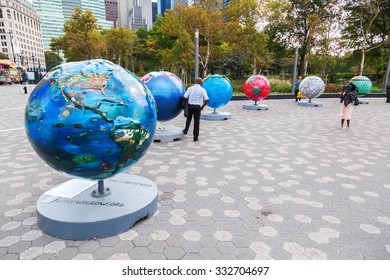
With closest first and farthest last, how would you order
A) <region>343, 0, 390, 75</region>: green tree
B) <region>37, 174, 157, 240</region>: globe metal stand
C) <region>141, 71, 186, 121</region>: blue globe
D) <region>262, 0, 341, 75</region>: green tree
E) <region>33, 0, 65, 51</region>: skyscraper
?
<region>37, 174, 157, 240</region>: globe metal stand, <region>141, 71, 186, 121</region>: blue globe, <region>343, 0, 390, 75</region>: green tree, <region>262, 0, 341, 75</region>: green tree, <region>33, 0, 65, 51</region>: skyscraper

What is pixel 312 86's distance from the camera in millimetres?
16766

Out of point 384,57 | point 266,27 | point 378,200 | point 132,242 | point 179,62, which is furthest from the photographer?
point 266,27

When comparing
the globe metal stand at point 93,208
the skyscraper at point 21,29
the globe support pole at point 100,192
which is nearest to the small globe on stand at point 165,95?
the globe metal stand at point 93,208

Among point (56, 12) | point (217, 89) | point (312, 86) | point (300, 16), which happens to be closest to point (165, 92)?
point (217, 89)

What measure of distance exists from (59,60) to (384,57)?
357 ft

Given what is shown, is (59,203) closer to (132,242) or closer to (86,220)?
(86,220)

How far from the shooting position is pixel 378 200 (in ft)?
15.3

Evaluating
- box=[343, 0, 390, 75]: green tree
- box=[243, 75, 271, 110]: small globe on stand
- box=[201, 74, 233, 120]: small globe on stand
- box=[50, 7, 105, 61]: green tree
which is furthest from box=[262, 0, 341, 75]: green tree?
box=[50, 7, 105, 61]: green tree

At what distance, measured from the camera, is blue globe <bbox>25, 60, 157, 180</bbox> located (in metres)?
3.05

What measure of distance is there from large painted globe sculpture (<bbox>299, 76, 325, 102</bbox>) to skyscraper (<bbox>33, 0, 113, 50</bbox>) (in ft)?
573

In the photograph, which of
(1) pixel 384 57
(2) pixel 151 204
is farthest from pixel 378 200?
(1) pixel 384 57

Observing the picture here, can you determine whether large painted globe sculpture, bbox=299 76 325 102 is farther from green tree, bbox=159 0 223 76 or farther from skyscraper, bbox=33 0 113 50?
skyscraper, bbox=33 0 113 50

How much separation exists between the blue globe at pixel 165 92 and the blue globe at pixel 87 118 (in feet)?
14.4

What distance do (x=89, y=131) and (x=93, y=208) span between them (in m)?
1.27
